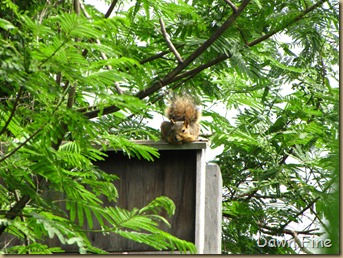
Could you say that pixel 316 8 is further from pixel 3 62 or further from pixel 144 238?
pixel 3 62

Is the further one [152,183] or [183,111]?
[183,111]

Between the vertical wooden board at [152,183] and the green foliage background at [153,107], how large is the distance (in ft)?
0.29

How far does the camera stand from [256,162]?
6.88 metres

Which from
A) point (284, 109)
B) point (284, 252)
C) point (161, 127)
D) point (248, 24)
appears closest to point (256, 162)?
point (284, 109)

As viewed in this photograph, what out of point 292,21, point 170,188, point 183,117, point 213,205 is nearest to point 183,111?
point 183,117

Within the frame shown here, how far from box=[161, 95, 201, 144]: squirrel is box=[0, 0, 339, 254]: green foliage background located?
0.59ft

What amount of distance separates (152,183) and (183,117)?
1622 mm

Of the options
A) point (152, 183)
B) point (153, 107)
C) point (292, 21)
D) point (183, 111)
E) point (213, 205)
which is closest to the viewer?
point (153, 107)

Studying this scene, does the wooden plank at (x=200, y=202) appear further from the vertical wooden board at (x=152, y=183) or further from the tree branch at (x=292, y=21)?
the tree branch at (x=292, y=21)

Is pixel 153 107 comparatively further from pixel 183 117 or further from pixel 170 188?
pixel 183 117

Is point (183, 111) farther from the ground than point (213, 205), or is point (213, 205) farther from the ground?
point (183, 111)

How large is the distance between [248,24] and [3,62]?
2071 mm

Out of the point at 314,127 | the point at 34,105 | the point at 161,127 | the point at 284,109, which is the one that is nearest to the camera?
the point at 34,105

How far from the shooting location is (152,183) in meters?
4.52
